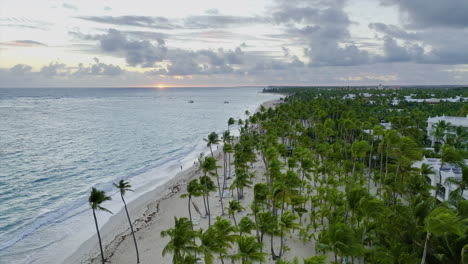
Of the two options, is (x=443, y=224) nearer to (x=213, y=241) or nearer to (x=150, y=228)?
(x=213, y=241)

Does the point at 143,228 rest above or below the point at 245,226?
below

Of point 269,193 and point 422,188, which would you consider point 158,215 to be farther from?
point 422,188

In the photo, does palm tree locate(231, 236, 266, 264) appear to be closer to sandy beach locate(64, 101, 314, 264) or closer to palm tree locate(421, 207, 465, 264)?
palm tree locate(421, 207, 465, 264)

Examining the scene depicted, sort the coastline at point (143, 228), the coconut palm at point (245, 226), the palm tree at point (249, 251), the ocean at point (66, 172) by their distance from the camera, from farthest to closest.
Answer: the ocean at point (66, 172) → the coastline at point (143, 228) → the coconut palm at point (245, 226) → the palm tree at point (249, 251)

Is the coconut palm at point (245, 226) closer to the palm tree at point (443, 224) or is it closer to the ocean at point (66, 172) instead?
the palm tree at point (443, 224)

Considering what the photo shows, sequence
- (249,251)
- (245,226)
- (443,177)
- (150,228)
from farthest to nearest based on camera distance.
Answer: (150,228), (443,177), (245,226), (249,251)

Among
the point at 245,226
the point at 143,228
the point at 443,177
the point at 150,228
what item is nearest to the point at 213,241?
the point at 245,226

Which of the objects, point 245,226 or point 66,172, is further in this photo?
point 66,172

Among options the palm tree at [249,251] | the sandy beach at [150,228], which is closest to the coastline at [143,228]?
the sandy beach at [150,228]

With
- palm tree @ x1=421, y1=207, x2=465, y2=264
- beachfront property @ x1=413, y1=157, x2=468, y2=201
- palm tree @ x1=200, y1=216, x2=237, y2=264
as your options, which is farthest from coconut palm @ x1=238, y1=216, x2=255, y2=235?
beachfront property @ x1=413, y1=157, x2=468, y2=201
